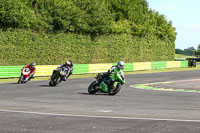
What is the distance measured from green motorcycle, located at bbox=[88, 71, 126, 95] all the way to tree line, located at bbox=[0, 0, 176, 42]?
686 inches

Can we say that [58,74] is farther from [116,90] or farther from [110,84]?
[116,90]

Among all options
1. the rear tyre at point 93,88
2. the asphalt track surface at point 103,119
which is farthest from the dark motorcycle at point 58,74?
the asphalt track surface at point 103,119

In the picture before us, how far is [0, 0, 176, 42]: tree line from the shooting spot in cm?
3369

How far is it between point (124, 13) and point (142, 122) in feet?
140

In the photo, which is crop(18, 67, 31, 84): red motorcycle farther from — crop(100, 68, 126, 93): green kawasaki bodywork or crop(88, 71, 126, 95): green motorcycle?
crop(100, 68, 126, 93): green kawasaki bodywork

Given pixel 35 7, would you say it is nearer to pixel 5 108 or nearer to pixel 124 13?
pixel 124 13

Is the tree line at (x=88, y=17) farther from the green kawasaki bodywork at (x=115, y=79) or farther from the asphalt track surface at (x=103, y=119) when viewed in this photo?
the asphalt track surface at (x=103, y=119)

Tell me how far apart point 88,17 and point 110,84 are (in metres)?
26.3

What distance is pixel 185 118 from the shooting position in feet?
31.0

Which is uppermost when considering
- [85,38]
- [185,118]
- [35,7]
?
[35,7]

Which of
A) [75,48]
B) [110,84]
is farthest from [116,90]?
[75,48]

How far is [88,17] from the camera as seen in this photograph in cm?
4219

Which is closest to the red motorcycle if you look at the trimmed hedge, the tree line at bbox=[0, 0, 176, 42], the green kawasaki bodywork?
the green kawasaki bodywork

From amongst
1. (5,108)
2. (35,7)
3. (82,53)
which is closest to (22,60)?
(35,7)
